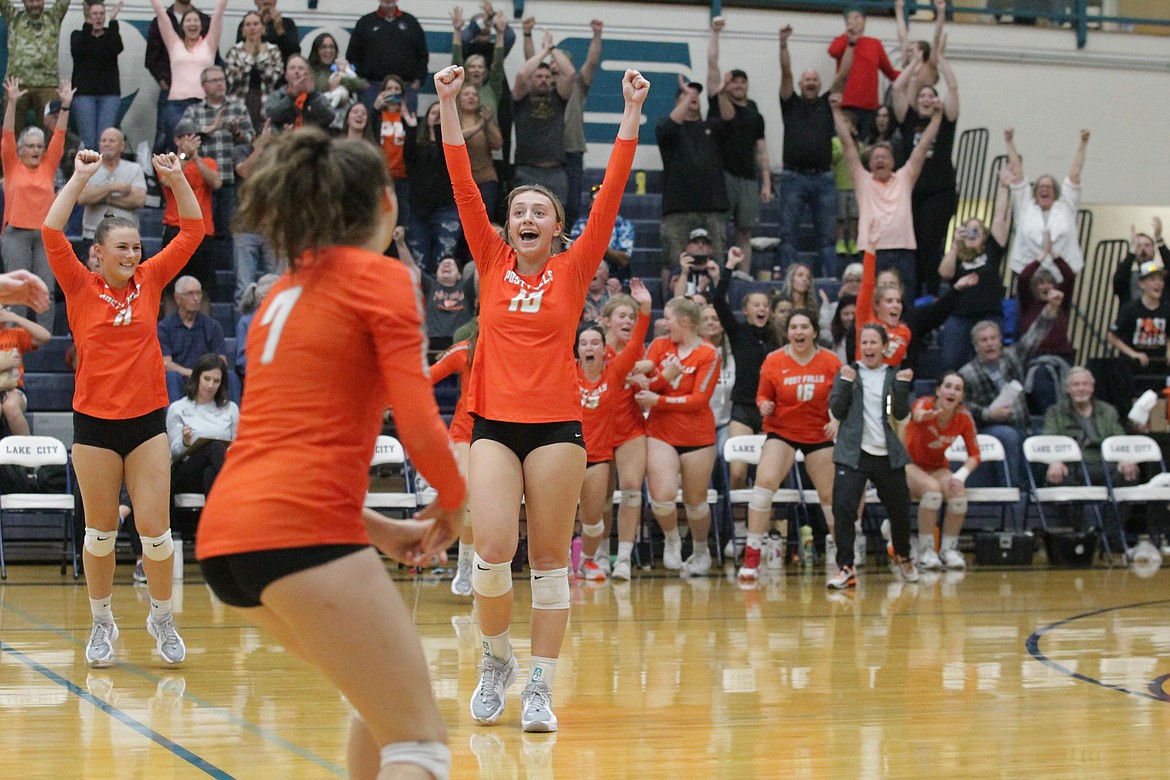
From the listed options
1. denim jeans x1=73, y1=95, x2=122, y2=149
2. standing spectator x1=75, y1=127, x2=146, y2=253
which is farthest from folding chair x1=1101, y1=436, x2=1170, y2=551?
denim jeans x1=73, y1=95, x2=122, y2=149

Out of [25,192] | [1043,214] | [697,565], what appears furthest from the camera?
[1043,214]

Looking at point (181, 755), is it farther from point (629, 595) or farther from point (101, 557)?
point (629, 595)

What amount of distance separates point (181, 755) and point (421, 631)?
3.27 meters

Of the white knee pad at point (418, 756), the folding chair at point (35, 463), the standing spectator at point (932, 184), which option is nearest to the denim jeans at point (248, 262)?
the folding chair at point (35, 463)

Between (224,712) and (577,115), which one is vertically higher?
(577,115)

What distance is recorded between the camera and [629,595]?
976 cm

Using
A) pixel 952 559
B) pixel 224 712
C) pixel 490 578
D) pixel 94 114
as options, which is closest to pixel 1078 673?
pixel 490 578

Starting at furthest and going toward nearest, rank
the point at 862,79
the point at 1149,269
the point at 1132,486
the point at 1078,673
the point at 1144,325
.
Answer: the point at 862,79 < the point at 1144,325 < the point at 1149,269 < the point at 1132,486 < the point at 1078,673

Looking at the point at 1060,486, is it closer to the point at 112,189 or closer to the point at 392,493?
the point at 392,493

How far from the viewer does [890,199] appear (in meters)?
13.8

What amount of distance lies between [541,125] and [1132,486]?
6368 millimetres

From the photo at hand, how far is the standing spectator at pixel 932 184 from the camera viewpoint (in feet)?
47.1

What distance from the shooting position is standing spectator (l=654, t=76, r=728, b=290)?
43.9 feet

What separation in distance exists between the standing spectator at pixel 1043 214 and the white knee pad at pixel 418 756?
12578mm
